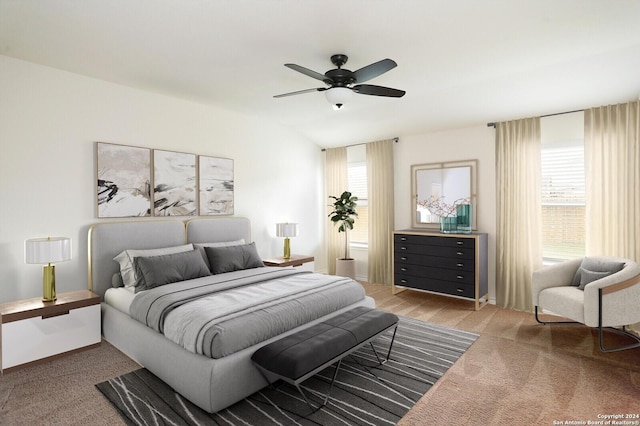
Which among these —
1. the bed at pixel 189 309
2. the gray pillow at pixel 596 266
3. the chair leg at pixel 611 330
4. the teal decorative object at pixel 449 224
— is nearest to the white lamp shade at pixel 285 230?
the bed at pixel 189 309

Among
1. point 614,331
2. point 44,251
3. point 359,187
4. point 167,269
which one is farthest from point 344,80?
point 614,331

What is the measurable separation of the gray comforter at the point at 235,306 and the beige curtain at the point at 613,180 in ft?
9.39

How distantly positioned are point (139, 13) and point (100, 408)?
278cm

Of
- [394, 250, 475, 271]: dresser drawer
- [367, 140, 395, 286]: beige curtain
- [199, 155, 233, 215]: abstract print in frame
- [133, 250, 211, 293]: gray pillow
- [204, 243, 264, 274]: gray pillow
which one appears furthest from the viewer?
[367, 140, 395, 286]: beige curtain

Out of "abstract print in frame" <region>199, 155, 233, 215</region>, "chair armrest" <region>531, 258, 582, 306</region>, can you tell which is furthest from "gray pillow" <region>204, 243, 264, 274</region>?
"chair armrest" <region>531, 258, 582, 306</region>

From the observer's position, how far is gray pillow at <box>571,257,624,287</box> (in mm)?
3510

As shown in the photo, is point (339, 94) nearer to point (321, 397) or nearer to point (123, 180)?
point (321, 397)

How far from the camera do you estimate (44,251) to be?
3.08 metres

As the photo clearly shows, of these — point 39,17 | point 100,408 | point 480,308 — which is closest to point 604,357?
point 480,308

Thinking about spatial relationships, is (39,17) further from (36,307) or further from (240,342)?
(240,342)

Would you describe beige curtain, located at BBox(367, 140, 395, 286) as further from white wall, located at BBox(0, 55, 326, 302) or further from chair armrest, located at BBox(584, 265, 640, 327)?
chair armrest, located at BBox(584, 265, 640, 327)

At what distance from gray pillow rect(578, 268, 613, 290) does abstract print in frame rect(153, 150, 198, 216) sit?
181 inches

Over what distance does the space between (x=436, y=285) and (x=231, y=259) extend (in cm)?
280

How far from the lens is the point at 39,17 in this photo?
2605mm
